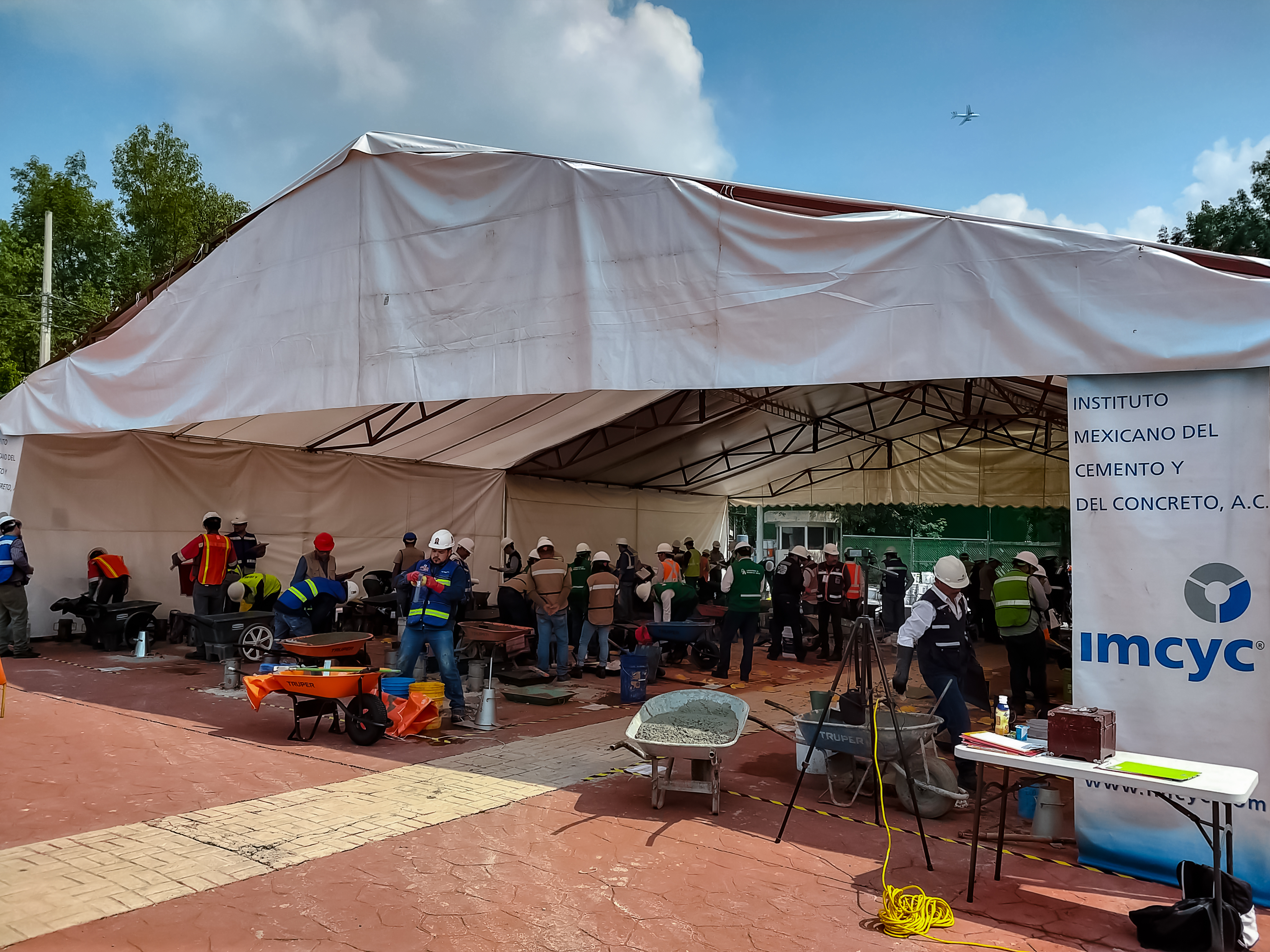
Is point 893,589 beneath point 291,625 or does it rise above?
above

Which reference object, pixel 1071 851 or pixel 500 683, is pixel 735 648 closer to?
A: pixel 500 683

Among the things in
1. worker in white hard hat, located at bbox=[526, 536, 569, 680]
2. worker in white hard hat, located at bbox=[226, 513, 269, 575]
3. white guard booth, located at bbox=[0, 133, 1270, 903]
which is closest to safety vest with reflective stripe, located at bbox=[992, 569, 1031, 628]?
white guard booth, located at bbox=[0, 133, 1270, 903]

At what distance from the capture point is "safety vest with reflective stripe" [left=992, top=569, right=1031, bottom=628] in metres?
8.59

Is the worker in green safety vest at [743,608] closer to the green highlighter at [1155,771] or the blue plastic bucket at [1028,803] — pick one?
the blue plastic bucket at [1028,803]

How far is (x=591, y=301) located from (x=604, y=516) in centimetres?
1320

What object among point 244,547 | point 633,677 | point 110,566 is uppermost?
point 244,547

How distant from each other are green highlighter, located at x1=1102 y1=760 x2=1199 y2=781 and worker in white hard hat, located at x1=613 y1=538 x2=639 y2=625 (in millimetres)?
9126

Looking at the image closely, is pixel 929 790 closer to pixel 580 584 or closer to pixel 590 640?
pixel 580 584

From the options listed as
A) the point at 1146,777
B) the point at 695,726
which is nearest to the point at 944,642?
the point at 695,726

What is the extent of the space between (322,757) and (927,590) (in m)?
4.83

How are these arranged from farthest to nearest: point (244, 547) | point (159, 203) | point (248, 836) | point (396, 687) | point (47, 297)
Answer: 1. point (159, 203)
2. point (47, 297)
3. point (244, 547)
4. point (396, 687)
5. point (248, 836)

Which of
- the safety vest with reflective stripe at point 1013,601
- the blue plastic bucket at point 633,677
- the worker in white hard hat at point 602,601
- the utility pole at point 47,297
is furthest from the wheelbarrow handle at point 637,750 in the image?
the utility pole at point 47,297

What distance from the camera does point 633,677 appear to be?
9.53 meters

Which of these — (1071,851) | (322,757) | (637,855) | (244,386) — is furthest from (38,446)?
A: (1071,851)
